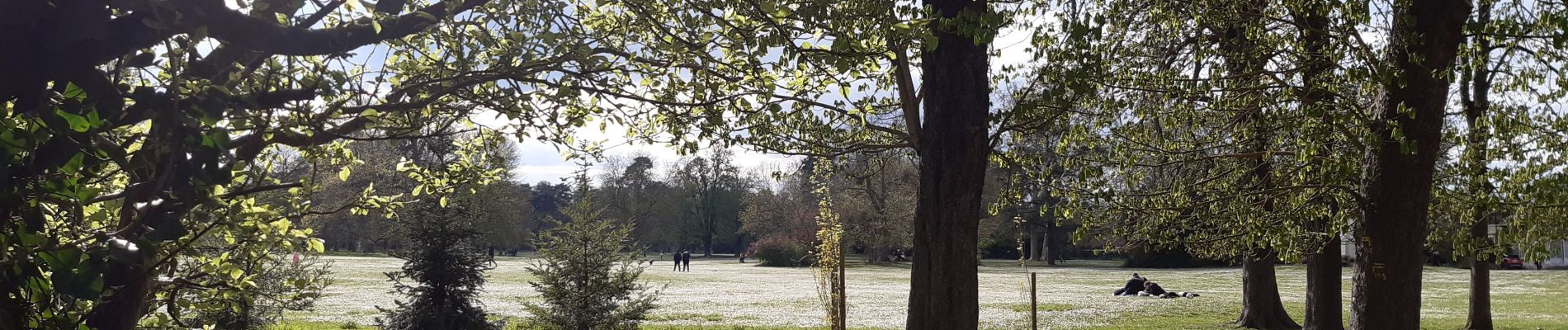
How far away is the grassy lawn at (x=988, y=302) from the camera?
827 inches

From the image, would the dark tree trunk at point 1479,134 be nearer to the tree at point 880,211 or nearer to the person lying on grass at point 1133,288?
the person lying on grass at point 1133,288

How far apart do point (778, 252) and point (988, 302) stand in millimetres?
35827

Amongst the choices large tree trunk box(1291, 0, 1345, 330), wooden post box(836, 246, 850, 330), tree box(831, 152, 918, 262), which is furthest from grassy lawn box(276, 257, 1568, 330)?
tree box(831, 152, 918, 262)

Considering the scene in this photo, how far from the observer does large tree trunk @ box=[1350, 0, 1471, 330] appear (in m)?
8.98

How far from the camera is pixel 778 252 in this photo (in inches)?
2505

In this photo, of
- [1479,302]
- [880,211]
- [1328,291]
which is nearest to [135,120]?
[1328,291]

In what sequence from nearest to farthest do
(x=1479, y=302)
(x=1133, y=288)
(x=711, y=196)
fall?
(x=1479, y=302), (x=1133, y=288), (x=711, y=196)

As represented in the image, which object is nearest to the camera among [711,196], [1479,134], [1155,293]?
[1479,134]

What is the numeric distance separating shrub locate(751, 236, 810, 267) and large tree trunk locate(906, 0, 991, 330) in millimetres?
52174

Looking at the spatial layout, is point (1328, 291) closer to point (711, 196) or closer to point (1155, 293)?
point (1155, 293)

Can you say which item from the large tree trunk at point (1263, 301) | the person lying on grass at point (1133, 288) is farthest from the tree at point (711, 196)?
the large tree trunk at point (1263, 301)

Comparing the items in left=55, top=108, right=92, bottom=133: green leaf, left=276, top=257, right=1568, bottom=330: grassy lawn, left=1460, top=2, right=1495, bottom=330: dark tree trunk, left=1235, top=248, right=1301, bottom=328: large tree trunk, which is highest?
left=1460, top=2, right=1495, bottom=330: dark tree trunk

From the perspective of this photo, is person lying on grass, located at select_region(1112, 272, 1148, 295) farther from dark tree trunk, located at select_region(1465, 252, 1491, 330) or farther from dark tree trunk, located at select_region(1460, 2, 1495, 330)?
dark tree trunk, located at select_region(1460, 2, 1495, 330)

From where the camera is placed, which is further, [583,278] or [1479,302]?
[1479,302]
